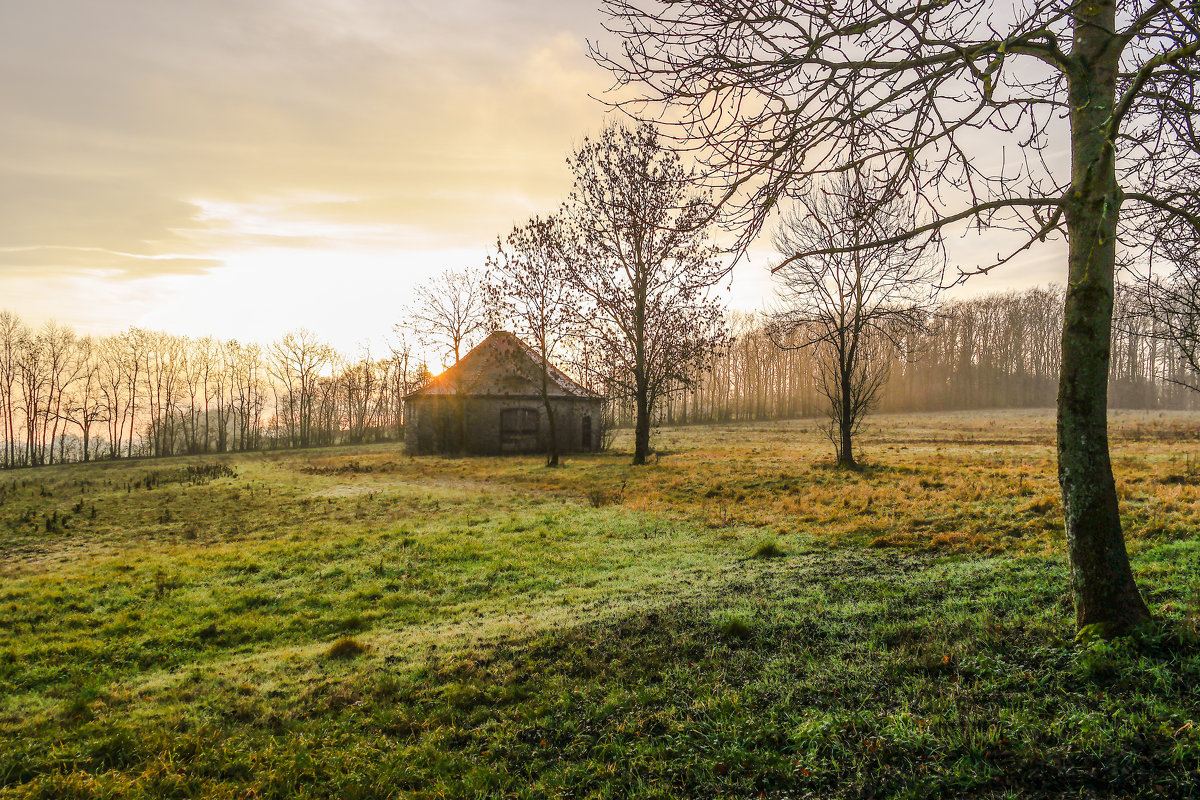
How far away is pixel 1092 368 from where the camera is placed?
408 centimetres

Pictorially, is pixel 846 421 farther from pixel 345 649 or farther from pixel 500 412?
pixel 500 412

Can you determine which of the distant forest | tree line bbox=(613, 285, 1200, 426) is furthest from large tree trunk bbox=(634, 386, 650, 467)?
tree line bbox=(613, 285, 1200, 426)

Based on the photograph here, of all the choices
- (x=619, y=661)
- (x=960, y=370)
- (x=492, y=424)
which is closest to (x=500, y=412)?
(x=492, y=424)

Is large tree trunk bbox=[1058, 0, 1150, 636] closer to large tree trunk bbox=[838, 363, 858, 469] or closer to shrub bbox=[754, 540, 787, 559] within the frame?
shrub bbox=[754, 540, 787, 559]

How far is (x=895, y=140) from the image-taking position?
486 cm

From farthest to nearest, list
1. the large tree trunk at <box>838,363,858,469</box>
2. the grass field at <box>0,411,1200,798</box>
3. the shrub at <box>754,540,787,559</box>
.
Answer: the large tree trunk at <box>838,363,858,469</box> < the shrub at <box>754,540,787,559</box> < the grass field at <box>0,411,1200,798</box>

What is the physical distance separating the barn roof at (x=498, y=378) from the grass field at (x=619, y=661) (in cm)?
1773

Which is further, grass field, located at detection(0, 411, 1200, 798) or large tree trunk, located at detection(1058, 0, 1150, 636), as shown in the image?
large tree trunk, located at detection(1058, 0, 1150, 636)

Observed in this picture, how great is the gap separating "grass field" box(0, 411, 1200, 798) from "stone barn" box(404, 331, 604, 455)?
17757 millimetres

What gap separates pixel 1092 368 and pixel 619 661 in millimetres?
4226

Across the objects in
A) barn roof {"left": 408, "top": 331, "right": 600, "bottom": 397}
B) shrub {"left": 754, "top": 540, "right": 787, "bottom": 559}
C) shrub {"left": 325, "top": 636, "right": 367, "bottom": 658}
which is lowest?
shrub {"left": 325, "top": 636, "right": 367, "bottom": 658}

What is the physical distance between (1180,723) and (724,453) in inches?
859

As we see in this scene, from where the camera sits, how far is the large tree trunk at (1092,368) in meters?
4.03

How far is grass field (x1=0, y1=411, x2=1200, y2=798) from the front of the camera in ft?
10.8
